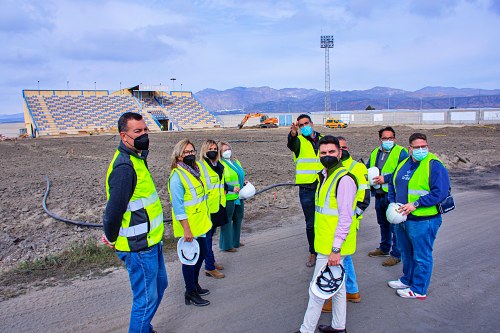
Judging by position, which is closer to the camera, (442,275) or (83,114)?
(442,275)

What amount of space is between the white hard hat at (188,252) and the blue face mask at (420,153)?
270 centimetres

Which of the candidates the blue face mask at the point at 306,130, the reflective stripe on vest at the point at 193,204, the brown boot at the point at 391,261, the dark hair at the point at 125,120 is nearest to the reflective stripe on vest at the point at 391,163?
the brown boot at the point at 391,261

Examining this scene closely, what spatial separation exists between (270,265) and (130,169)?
10.3ft

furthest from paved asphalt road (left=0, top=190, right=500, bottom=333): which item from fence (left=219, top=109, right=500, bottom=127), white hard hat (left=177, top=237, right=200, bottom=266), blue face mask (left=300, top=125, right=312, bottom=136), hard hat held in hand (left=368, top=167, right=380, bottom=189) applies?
fence (left=219, top=109, right=500, bottom=127)

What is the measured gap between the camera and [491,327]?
368 cm

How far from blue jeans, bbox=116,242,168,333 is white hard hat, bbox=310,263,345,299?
147 cm

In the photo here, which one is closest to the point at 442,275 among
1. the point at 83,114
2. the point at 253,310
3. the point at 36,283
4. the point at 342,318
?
the point at 342,318

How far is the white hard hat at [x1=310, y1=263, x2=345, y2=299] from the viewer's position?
3430mm

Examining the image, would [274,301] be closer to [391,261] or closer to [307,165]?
[307,165]

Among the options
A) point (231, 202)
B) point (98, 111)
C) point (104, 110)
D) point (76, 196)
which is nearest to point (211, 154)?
point (231, 202)

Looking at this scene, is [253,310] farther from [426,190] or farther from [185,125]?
[185,125]

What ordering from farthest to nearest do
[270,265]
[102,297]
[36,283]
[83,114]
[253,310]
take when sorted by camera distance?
[83,114] → [270,265] → [36,283] → [102,297] → [253,310]

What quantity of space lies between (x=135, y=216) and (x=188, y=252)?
1292 mm

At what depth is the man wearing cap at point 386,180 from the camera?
5.42 m
